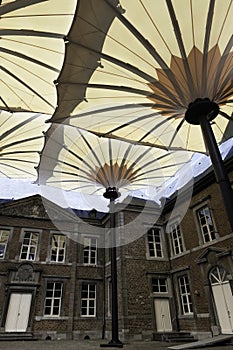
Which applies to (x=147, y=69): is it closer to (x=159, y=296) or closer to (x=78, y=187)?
(x=78, y=187)

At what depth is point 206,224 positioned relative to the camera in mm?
13836

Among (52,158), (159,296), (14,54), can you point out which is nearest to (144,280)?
(159,296)

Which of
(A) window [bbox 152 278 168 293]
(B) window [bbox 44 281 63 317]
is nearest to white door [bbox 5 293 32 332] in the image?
(B) window [bbox 44 281 63 317]

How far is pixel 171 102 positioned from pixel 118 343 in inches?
354

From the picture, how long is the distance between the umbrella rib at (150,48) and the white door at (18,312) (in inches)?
598

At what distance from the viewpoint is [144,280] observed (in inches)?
610

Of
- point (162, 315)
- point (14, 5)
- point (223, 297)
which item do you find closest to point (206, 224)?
point (223, 297)

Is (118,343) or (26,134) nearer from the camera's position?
(118,343)

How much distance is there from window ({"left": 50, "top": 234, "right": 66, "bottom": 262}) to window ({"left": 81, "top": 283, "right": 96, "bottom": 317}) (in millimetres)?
2531

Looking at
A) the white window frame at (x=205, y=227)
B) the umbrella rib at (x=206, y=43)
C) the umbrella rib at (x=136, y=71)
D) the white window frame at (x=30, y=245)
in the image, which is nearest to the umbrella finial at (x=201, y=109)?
the umbrella rib at (x=206, y=43)

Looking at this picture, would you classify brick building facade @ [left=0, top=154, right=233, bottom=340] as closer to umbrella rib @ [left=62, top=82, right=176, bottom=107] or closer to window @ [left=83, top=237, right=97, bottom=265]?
window @ [left=83, top=237, right=97, bottom=265]

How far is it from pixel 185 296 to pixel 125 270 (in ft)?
12.2

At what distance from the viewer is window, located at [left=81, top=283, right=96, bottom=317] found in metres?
17.0

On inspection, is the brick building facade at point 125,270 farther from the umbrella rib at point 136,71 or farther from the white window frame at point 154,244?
the umbrella rib at point 136,71
